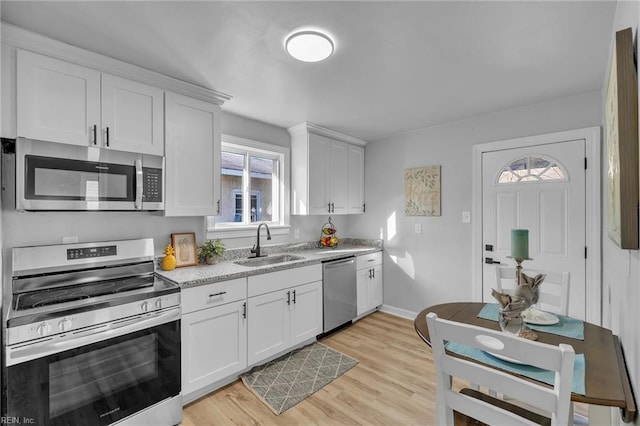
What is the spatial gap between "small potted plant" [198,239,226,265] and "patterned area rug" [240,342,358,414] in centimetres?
100

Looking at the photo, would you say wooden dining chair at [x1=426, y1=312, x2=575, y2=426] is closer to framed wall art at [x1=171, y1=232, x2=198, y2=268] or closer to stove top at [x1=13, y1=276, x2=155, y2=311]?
stove top at [x1=13, y1=276, x2=155, y2=311]

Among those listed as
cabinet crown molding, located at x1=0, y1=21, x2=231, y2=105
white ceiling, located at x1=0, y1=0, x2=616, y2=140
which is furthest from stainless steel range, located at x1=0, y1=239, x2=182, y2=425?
white ceiling, located at x1=0, y1=0, x2=616, y2=140

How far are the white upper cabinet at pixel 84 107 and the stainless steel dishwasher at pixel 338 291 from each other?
1.95 metres

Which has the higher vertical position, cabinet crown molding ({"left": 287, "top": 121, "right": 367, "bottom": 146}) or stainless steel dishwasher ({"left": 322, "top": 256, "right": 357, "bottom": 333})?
cabinet crown molding ({"left": 287, "top": 121, "right": 367, "bottom": 146})

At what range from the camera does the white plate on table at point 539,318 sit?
Result: 1.57 meters

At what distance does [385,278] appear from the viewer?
399 cm

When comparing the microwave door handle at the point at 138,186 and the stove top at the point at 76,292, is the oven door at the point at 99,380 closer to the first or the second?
the stove top at the point at 76,292

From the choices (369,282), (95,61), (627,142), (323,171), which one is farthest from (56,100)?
(369,282)

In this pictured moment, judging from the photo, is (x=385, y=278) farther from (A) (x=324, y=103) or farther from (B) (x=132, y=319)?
(B) (x=132, y=319)

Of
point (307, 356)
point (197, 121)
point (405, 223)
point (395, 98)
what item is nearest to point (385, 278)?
point (405, 223)

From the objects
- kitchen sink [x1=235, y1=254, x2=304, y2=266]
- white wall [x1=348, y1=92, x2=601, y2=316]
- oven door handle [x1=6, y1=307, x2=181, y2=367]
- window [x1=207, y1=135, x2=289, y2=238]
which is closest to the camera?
oven door handle [x1=6, y1=307, x2=181, y2=367]

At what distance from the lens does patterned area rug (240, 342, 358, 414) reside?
2182 millimetres

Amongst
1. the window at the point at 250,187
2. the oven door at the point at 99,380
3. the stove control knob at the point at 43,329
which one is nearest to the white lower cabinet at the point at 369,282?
the window at the point at 250,187

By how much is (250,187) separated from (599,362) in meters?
3.00
